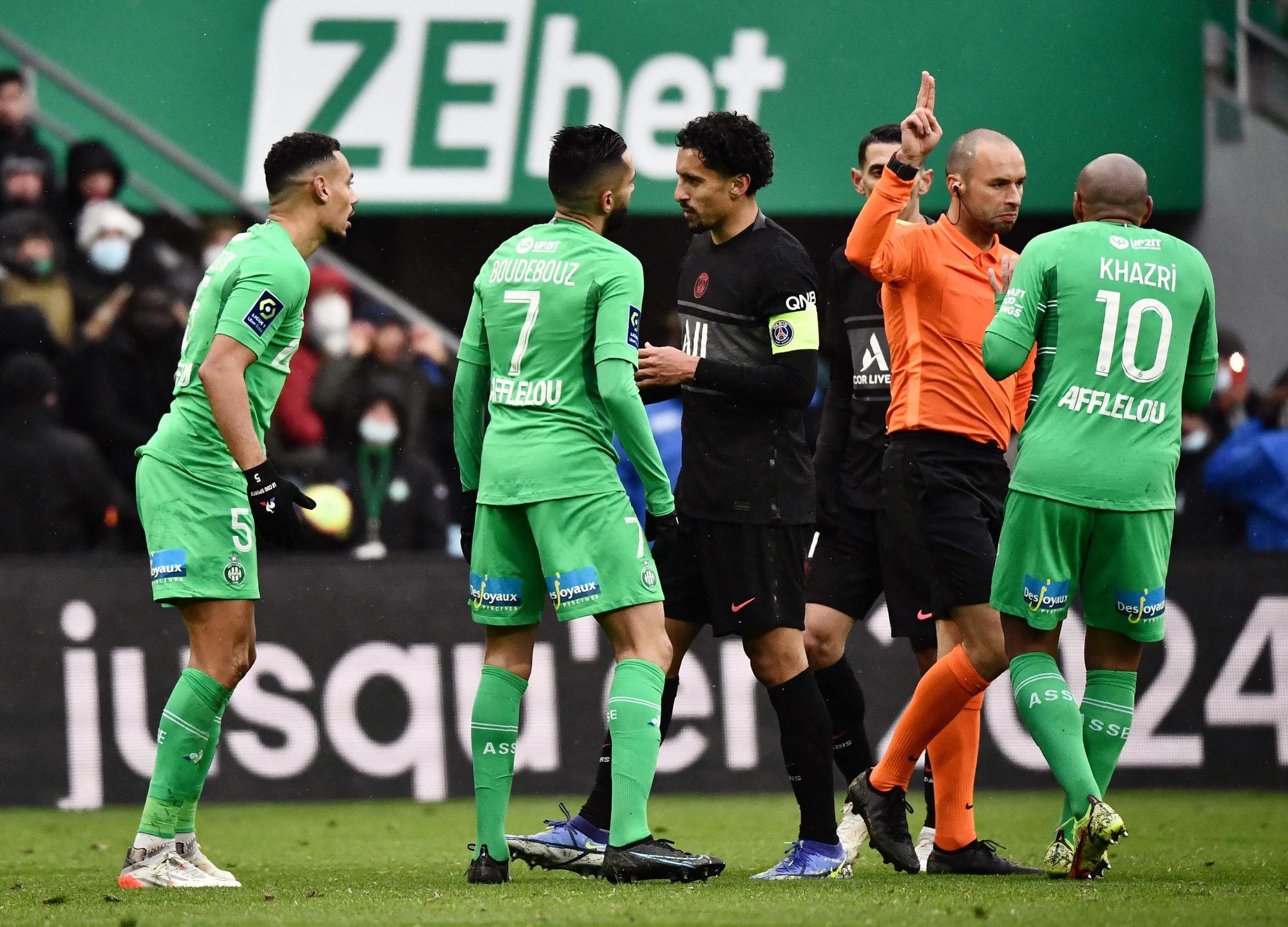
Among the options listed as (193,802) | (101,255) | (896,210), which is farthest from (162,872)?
(101,255)

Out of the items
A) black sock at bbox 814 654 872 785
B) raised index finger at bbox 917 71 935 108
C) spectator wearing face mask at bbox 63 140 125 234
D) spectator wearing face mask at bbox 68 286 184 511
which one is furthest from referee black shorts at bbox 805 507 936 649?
spectator wearing face mask at bbox 63 140 125 234

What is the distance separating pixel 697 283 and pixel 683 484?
2.18ft

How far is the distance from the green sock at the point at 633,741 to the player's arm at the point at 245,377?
1.11 m

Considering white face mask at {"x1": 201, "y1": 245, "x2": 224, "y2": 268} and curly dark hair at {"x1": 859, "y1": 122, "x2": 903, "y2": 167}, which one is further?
white face mask at {"x1": 201, "y1": 245, "x2": 224, "y2": 268}

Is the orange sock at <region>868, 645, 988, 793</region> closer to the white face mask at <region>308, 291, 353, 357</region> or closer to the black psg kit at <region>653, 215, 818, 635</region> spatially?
the black psg kit at <region>653, 215, 818, 635</region>

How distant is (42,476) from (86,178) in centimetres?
227

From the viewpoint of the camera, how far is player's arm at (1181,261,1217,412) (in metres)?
5.99

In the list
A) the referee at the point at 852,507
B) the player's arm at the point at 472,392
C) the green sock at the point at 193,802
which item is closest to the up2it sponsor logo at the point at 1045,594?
the referee at the point at 852,507

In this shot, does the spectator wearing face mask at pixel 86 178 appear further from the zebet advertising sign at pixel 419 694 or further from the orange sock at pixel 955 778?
the orange sock at pixel 955 778

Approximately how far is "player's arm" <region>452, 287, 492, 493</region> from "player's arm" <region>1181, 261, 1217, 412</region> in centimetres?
223

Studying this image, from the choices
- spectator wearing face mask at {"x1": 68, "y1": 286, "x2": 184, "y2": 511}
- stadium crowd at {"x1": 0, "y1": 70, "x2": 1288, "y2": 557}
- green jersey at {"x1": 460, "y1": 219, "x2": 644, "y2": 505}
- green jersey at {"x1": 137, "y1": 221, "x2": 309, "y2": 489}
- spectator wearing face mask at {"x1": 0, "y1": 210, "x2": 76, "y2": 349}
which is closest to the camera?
green jersey at {"x1": 460, "y1": 219, "x2": 644, "y2": 505}

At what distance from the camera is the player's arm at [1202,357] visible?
599 centimetres

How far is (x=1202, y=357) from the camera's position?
6.04m

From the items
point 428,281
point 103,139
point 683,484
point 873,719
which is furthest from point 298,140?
point 428,281
